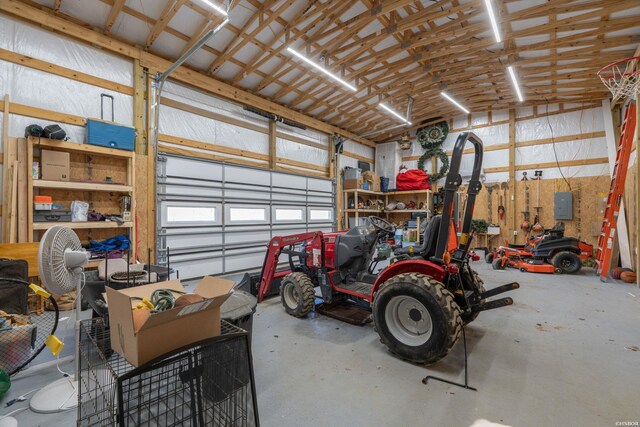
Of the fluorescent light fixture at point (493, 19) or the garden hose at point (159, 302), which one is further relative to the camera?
the fluorescent light fixture at point (493, 19)

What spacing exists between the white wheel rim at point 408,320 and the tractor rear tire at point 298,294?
3.74ft

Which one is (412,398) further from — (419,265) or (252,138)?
(252,138)

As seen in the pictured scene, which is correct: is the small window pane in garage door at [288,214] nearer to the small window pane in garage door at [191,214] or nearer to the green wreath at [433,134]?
the small window pane in garage door at [191,214]

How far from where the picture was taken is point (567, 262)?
599cm

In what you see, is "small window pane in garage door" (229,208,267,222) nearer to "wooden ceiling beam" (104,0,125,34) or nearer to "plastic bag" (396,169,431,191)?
"wooden ceiling beam" (104,0,125,34)

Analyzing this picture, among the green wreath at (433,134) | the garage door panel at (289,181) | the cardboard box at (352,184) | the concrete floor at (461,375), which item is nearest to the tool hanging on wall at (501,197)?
the green wreath at (433,134)

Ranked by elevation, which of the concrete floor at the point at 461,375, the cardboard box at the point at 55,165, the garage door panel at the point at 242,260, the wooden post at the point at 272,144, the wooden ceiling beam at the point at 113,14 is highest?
the wooden ceiling beam at the point at 113,14

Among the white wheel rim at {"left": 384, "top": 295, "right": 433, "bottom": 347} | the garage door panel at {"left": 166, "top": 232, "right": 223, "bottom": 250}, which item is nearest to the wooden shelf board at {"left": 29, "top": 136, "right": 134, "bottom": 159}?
the garage door panel at {"left": 166, "top": 232, "right": 223, "bottom": 250}

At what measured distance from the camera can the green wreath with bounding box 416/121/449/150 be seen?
375 inches

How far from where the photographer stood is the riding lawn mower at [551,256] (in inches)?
235

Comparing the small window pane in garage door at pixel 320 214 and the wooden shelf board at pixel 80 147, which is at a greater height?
the wooden shelf board at pixel 80 147

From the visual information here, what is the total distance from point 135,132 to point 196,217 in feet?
5.85

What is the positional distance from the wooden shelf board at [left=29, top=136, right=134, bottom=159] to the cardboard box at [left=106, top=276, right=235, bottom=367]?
3.75 metres

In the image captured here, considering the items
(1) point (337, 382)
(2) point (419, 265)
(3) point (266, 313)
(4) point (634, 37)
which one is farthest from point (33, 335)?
(4) point (634, 37)
